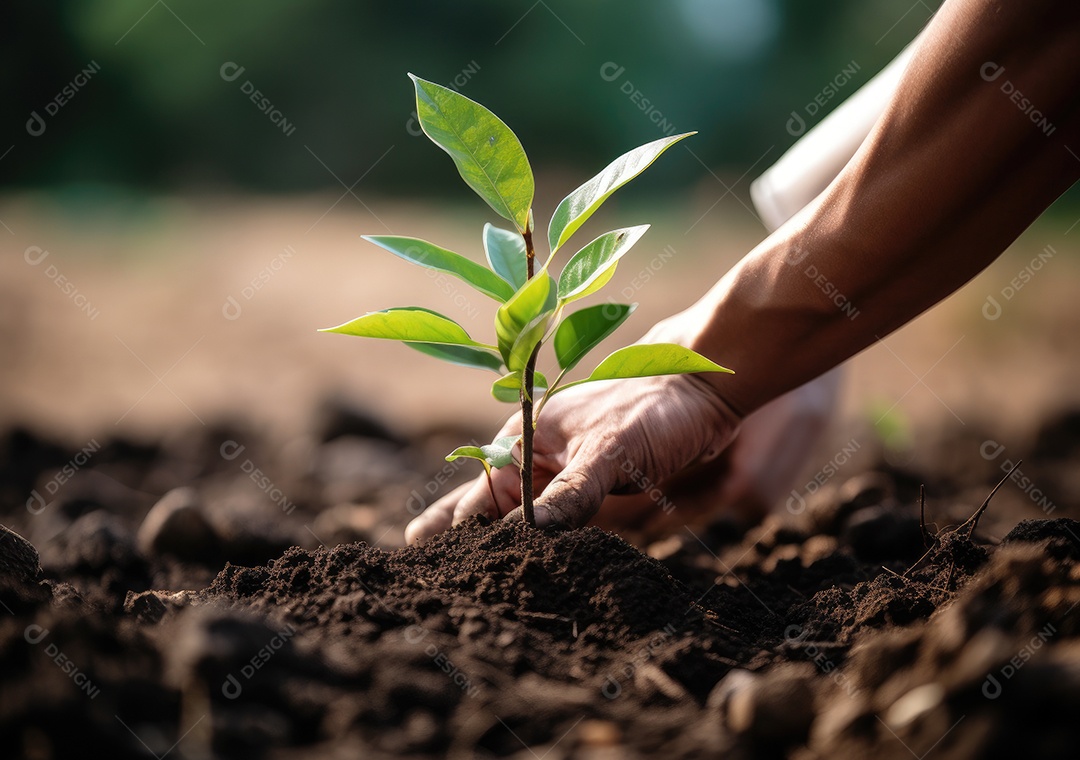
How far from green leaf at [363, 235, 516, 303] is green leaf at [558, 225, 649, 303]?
0.36 feet

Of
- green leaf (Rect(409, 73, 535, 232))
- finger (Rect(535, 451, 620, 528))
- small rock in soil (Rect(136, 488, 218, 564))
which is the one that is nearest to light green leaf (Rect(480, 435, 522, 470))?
finger (Rect(535, 451, 620, 528))

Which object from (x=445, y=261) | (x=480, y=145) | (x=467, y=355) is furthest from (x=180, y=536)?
(x=480, y=145)

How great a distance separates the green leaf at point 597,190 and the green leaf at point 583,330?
0.39 ft

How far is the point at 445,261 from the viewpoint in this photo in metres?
1.21

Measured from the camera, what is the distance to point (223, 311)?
514 cm

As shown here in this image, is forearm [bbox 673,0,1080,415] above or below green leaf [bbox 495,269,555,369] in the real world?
below

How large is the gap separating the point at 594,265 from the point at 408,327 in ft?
0.90

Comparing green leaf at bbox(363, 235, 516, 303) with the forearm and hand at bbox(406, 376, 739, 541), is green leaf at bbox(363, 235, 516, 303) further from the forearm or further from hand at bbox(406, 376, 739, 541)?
the forearm

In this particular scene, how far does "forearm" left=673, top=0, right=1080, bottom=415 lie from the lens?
1.11 metres

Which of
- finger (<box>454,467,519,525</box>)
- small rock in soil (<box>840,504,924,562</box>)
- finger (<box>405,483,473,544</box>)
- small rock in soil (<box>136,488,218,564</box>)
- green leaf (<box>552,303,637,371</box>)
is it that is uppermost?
small rock in soil (<box>136,488,218,564</box>)

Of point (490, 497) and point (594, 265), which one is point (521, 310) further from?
point (490, 497)

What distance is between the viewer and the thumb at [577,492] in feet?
4.25

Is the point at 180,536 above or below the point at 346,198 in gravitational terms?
below

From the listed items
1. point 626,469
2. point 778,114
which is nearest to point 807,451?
point 626,469
